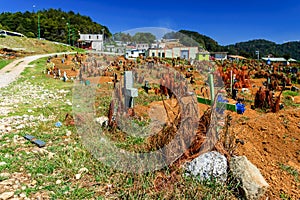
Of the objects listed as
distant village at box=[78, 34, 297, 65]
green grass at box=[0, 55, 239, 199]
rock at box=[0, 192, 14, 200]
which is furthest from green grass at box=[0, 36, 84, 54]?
rock at box=[0, 192, 14, 200]

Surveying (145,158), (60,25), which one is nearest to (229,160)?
(145,158)

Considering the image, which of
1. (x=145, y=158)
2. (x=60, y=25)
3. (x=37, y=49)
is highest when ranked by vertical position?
(x=60, y=25)

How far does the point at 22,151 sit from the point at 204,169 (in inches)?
90.0

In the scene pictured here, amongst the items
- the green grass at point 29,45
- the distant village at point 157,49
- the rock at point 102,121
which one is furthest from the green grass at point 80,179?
the green grass at point 29,45

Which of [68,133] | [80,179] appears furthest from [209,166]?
[68,133]

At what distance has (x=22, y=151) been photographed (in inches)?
125

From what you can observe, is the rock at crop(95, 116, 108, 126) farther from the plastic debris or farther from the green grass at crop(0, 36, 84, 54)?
the green grass at crop(0, 36, 84, 54)

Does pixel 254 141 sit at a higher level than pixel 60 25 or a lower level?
lower

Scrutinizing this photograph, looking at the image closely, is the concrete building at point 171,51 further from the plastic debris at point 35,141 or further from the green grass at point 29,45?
the green grass at point 29,45

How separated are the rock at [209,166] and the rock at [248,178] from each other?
0.10 metres

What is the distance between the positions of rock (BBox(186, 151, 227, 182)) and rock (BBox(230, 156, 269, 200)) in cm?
10

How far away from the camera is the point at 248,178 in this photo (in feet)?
7.23

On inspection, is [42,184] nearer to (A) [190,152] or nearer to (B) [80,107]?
(A) [190,152]

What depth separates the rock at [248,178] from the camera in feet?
7.01
